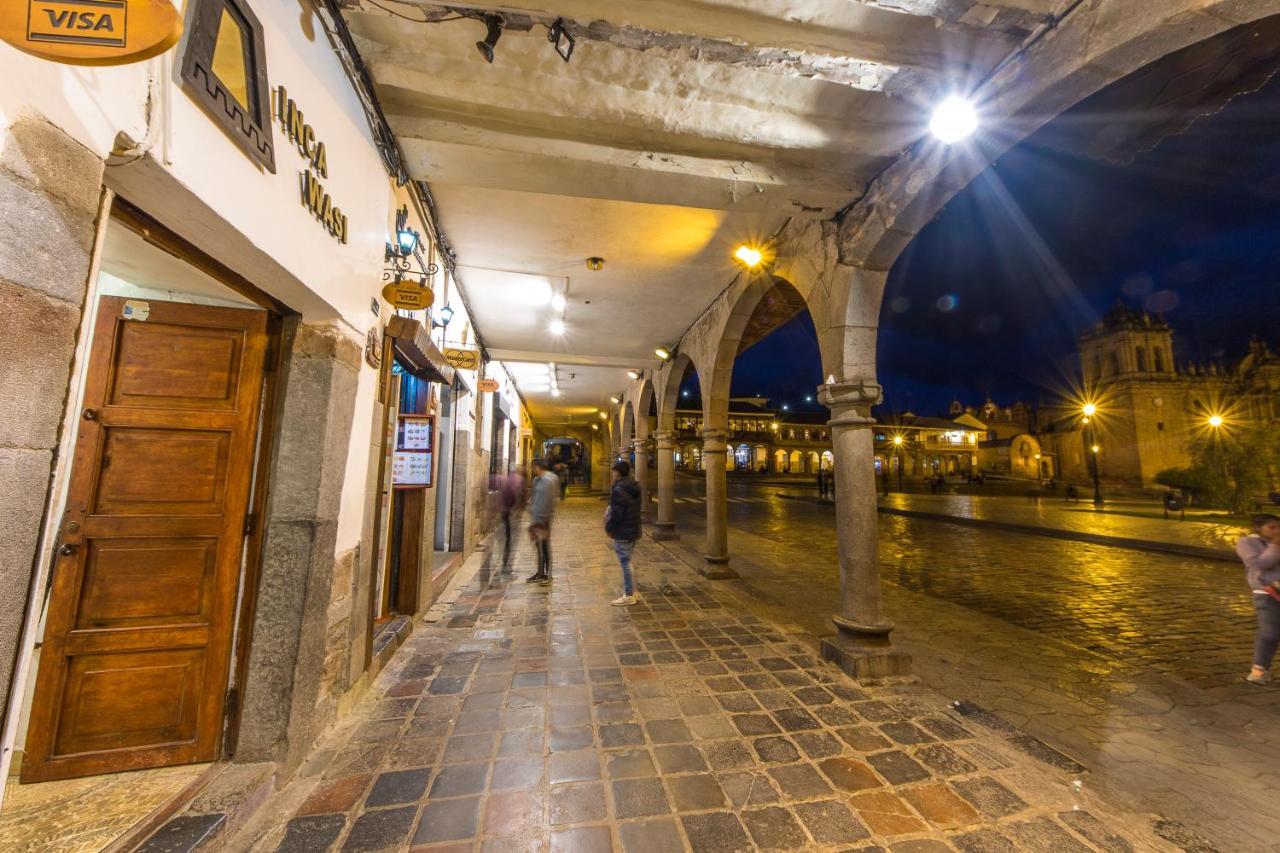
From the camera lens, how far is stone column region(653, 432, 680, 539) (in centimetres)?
Answer: 994

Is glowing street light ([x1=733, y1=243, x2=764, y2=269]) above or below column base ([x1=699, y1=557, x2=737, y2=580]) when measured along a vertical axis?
above

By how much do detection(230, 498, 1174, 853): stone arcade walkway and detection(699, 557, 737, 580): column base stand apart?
2666 mm

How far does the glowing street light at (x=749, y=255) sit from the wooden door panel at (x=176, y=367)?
4.48 metres

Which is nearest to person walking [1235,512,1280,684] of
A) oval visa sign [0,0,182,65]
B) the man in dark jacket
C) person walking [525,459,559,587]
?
the man in dark jacket

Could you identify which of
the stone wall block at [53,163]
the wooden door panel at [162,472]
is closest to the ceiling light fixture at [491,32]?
the stone wall block at [53,163]

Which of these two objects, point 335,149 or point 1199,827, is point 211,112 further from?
point 1199,827

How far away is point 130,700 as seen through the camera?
2383 millimetres

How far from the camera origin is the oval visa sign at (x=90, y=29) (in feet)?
3.52

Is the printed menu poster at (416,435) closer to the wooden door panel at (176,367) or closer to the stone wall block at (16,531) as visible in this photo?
the wooden door panel at (176,367)

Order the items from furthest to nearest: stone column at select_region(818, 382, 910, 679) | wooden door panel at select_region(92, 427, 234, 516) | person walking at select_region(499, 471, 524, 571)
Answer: person walking at select_region(499, 471, 524, 571) → stone column at select_region(818, 382, 910, 679) → wooden door panel at select_region(92, 427, 234, 516)

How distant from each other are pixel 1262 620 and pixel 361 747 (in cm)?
679

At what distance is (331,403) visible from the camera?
276 centimetres

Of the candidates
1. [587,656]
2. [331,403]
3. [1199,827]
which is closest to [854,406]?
[1199,827]

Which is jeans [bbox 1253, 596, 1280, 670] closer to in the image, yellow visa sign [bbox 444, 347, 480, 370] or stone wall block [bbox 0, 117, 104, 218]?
stone wall block [bbox 0, 117, 104, 218]
